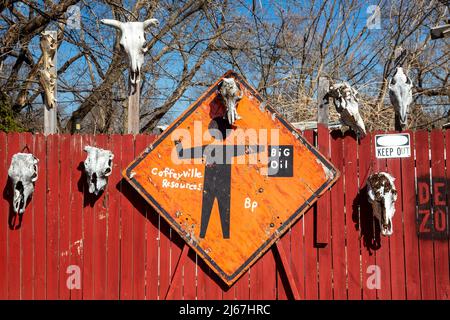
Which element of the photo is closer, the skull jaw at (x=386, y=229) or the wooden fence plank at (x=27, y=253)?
the skull jaw at (x=386, y=229)

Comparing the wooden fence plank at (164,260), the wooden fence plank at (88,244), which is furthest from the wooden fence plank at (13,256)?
the wooden fence plank at (164,260)

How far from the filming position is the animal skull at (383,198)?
391 cm

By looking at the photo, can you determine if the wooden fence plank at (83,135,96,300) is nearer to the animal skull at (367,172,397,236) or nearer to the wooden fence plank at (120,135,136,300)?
the wooden fence plank at (120,135,136,300)

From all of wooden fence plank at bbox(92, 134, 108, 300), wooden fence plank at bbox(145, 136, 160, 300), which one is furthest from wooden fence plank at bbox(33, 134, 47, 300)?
wooden fence plank at bbox(145, 136, 160, 300)

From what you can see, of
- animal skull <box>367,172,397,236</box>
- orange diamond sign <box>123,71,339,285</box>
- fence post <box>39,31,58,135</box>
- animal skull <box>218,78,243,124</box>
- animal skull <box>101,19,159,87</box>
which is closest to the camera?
animal skull <box>367,172,397,236</box>

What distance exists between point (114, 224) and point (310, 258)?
A: 6.44ft

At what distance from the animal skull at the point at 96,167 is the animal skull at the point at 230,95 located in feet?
4.14

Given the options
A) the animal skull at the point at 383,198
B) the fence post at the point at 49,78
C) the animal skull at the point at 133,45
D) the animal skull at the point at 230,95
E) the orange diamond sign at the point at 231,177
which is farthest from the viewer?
the fence post at the point at 49,78

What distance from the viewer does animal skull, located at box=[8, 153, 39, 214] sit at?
4.08 metres

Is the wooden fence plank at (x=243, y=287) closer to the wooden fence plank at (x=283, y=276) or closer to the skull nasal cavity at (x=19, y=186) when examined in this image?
the wooden fence plank at (x=283, y=276)

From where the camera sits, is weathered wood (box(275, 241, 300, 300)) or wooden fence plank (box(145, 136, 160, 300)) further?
wooden fence plank (box(145, 136, 160, 300))

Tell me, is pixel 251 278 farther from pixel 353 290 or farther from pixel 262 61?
pixel 262 61

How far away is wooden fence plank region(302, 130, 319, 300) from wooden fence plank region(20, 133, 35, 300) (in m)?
2.70

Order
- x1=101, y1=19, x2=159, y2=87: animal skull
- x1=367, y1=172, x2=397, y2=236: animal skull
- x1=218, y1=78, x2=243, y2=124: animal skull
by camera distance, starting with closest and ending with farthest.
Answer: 1. x1=367, y1=172, x2=397, y2=236: animal skull
2. x1=218, y1=78, x2=243, y2=124: animal skull
3. x1=101, y1=19, x2=159, y2=87: animal skull
